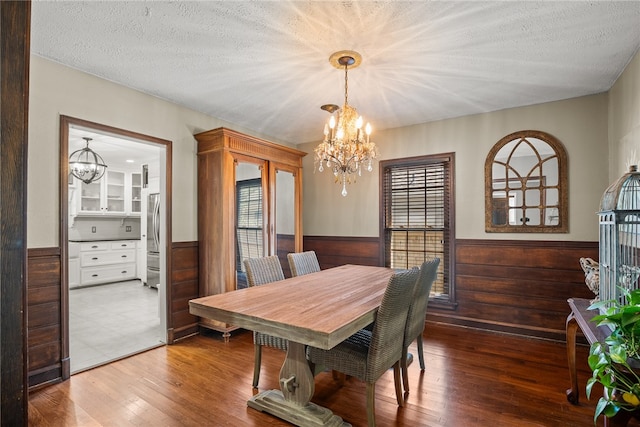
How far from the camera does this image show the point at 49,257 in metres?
2.51

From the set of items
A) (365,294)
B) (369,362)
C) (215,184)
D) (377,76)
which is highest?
(377,76)

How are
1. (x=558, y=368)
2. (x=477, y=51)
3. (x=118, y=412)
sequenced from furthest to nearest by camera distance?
(x=558, y=368)
(x=477, y=51)
(x=118, y=412)

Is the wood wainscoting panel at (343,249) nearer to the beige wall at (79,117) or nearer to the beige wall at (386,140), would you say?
the beige wall at (386,140)

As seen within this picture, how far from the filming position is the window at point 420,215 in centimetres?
397

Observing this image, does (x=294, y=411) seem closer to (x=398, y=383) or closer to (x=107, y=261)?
(x=398, y=383)

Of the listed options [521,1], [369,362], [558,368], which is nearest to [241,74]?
[521,1]

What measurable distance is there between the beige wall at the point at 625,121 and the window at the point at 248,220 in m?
3.53

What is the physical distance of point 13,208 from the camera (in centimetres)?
75

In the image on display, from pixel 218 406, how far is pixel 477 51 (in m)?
3.15

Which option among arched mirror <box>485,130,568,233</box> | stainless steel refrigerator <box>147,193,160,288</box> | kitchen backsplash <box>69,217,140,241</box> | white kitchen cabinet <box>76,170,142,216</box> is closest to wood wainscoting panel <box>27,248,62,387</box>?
Result: stainless steel refrigerator <box>147,193,160,288</box>

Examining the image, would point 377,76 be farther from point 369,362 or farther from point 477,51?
point 369,362

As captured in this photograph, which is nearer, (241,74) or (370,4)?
(370,4)

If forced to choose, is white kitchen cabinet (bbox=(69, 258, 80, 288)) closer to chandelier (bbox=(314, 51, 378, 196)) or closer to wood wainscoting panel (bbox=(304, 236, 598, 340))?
chandelier (bbox=(314, 51, 378, 196))

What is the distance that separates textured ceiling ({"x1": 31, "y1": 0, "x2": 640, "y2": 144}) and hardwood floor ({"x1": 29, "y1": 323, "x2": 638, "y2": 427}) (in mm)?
2521
